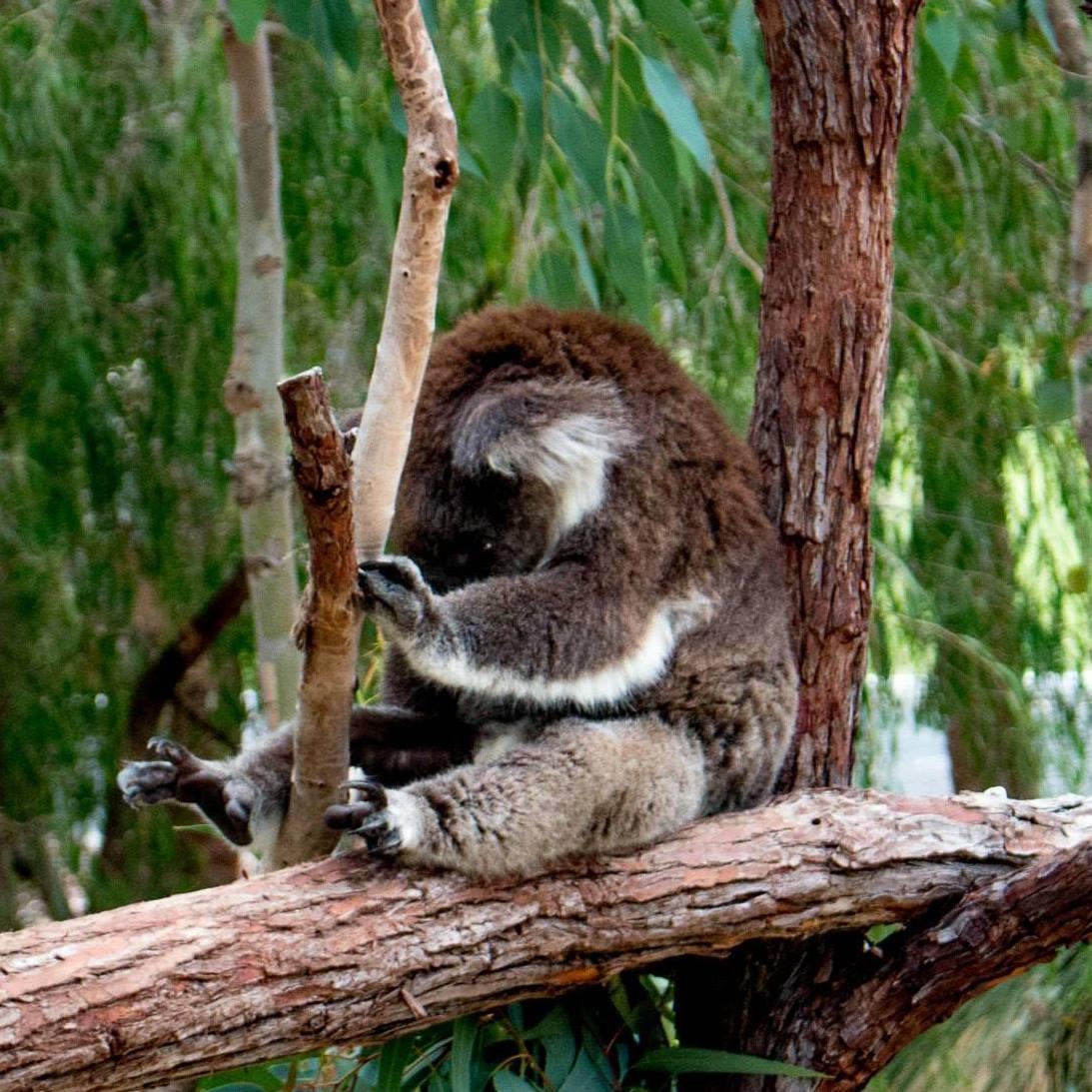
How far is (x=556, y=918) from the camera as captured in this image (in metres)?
1.82

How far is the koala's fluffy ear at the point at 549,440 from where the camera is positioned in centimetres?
202

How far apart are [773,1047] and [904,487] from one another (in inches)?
68.9

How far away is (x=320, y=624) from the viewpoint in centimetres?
160

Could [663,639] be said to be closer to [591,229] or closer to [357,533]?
[357,533]

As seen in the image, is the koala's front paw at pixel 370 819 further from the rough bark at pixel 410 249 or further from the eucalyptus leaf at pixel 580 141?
the eucalyptus leaf at pixel 580 141

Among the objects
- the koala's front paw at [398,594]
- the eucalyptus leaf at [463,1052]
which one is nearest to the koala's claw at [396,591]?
the koala's front paw at [398,594]

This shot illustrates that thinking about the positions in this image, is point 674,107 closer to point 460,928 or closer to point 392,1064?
point 460,928

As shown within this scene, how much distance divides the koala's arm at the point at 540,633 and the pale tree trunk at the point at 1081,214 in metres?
0.75

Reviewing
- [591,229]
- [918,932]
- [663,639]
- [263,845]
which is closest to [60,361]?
[591,229]

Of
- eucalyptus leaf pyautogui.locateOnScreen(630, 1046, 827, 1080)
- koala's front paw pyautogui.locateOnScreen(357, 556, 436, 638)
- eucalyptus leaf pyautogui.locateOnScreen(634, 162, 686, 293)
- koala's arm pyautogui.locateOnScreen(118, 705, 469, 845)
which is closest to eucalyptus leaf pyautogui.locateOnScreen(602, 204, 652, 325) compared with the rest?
eucalyptus leaf pyautogui.locateOnScreen(634, 162, 686, 293)

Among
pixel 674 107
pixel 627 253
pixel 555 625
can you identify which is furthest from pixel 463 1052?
pixel 674 107

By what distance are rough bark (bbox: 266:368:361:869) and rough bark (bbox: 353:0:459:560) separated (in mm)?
154

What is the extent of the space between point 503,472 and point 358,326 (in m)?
1.36

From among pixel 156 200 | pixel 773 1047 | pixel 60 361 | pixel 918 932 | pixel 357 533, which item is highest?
pixel 156 200
